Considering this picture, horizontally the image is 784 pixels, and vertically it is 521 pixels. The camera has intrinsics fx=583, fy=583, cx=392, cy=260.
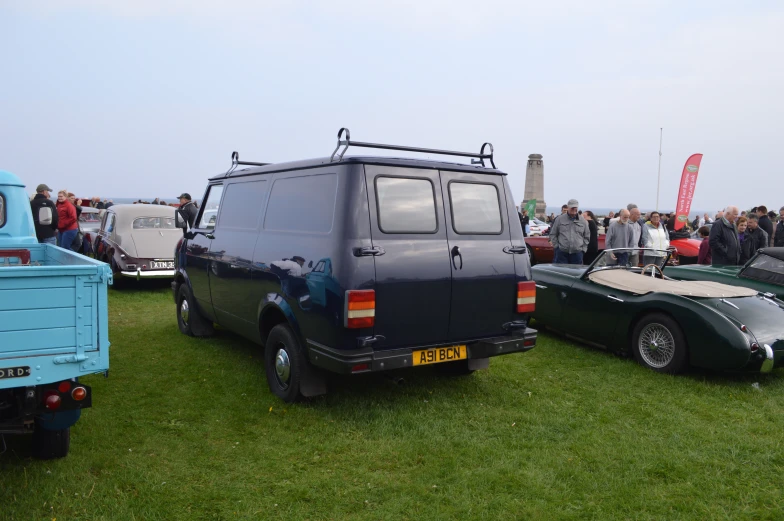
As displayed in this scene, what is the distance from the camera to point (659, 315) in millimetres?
6195

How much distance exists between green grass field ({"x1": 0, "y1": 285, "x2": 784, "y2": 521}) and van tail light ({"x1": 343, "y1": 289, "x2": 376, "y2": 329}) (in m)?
0.90

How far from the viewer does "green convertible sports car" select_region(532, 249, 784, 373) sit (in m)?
5.66

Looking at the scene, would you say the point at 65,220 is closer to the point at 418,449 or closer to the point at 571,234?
the point at 571,234

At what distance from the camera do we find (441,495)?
3619 mm

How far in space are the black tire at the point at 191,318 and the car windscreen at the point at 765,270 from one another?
7.01 m

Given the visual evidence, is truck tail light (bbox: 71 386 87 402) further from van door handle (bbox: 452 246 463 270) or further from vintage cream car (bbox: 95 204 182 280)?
vintage cream car (bbox: 95 204 182 280)

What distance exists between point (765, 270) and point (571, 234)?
10.7ft

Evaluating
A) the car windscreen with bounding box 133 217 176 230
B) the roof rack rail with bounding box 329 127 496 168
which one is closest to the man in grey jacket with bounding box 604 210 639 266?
the roof rack rail with bounding box 329 127 496 168

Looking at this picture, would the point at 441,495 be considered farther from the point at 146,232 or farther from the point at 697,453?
the point at 146,232

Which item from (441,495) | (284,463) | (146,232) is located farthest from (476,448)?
(146,232)

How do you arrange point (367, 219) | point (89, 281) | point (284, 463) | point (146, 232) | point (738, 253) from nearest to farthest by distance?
point (89, 281), point (284, 463), point (367, 219), point (738, 253), point (146, 232)

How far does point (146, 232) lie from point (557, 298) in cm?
786

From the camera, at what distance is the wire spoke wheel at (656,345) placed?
6.11m

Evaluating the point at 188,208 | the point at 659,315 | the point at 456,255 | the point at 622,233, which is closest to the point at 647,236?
the point at 622,233
